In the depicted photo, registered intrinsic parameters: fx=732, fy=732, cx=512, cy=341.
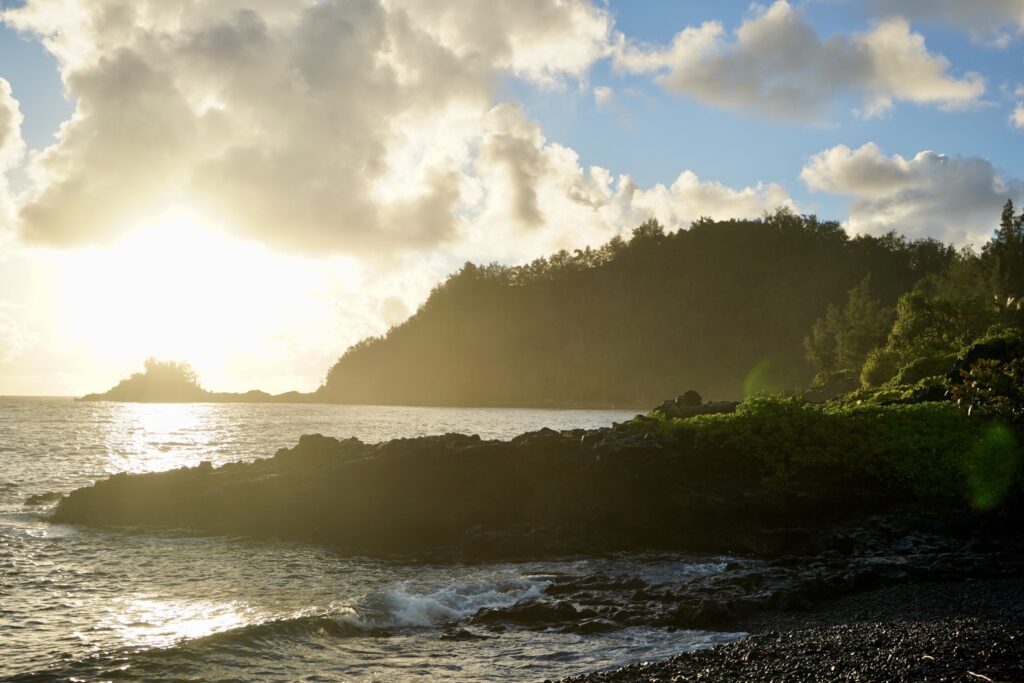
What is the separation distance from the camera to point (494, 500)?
83.3 feet

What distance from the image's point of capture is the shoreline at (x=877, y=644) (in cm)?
997

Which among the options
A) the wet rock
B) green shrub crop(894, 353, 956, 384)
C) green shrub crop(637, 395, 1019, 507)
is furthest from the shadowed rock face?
green shrub crop(894, 353, 956, 384)

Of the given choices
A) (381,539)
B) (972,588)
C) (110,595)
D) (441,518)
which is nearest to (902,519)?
(972,588)

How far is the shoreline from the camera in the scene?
9.97 meters

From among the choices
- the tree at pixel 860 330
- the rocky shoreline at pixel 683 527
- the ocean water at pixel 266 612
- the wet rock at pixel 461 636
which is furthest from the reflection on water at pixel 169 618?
the tree at pixel 860 330

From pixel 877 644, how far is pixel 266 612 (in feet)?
40.5

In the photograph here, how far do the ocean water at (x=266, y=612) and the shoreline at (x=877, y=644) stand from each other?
1.25m

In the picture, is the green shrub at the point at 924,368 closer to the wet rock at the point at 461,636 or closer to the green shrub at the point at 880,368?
the green shrub at the point at 880,368

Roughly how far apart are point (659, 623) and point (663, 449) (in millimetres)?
10693

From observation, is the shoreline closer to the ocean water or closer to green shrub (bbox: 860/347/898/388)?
the ocean water

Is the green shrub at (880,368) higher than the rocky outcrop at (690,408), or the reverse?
the green shrub at (880,368)

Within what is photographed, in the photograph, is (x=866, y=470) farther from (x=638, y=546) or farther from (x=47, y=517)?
(x=47, y=517)

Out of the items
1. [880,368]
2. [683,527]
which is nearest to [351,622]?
[683,527]

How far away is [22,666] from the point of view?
12.9 m
